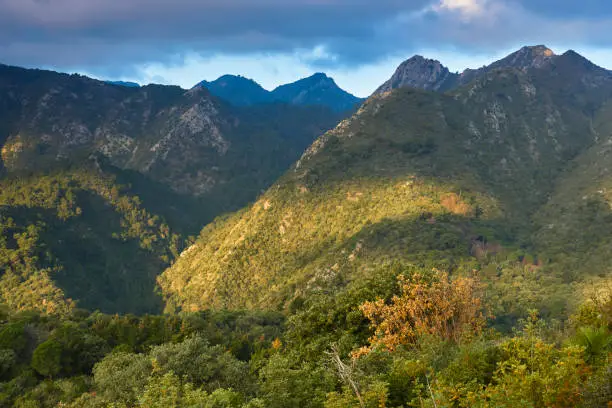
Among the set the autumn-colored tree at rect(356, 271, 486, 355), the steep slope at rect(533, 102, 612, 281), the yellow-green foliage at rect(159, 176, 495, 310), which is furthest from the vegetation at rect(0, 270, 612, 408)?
the steep slope at rect(533, 102, 612, 281)

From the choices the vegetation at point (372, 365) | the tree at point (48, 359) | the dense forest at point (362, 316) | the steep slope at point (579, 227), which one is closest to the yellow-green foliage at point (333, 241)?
the dense forest at point (362, 316)

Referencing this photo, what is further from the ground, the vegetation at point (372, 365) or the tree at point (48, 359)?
the vegetation at point (372, 365)

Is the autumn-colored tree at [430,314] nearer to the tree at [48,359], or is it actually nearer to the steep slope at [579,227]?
the tree at [48,359]

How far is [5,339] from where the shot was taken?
1868 inches

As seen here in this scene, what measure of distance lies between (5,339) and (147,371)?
1378 inches

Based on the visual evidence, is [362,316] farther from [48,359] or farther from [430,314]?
[48,359]

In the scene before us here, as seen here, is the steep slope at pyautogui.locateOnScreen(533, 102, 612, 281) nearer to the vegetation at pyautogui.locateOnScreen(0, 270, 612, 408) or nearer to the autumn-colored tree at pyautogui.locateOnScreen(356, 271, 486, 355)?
the autumn-colored tree at pyautogui.locateOnScreen(356, 271, 486, 355)

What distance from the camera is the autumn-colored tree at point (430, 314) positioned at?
84.1 ft

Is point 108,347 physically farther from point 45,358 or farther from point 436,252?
A: point 436,252

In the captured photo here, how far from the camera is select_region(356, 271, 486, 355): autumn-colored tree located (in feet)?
84.1

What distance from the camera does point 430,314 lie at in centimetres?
2725

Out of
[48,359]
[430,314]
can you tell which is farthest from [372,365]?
[48,359]

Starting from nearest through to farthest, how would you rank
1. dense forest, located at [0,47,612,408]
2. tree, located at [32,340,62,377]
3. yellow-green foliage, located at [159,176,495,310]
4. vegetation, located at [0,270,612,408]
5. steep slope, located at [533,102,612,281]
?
vegetation, located at [0,270,612,408] < dense forest, located at [0,47,612,408] < tree, located at [32,340,62,377] < steep slope, located at [533,102,612,281] < yellow-green foliage, located at [159,176,495,310]

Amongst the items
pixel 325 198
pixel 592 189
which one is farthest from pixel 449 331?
pixel 592 189
